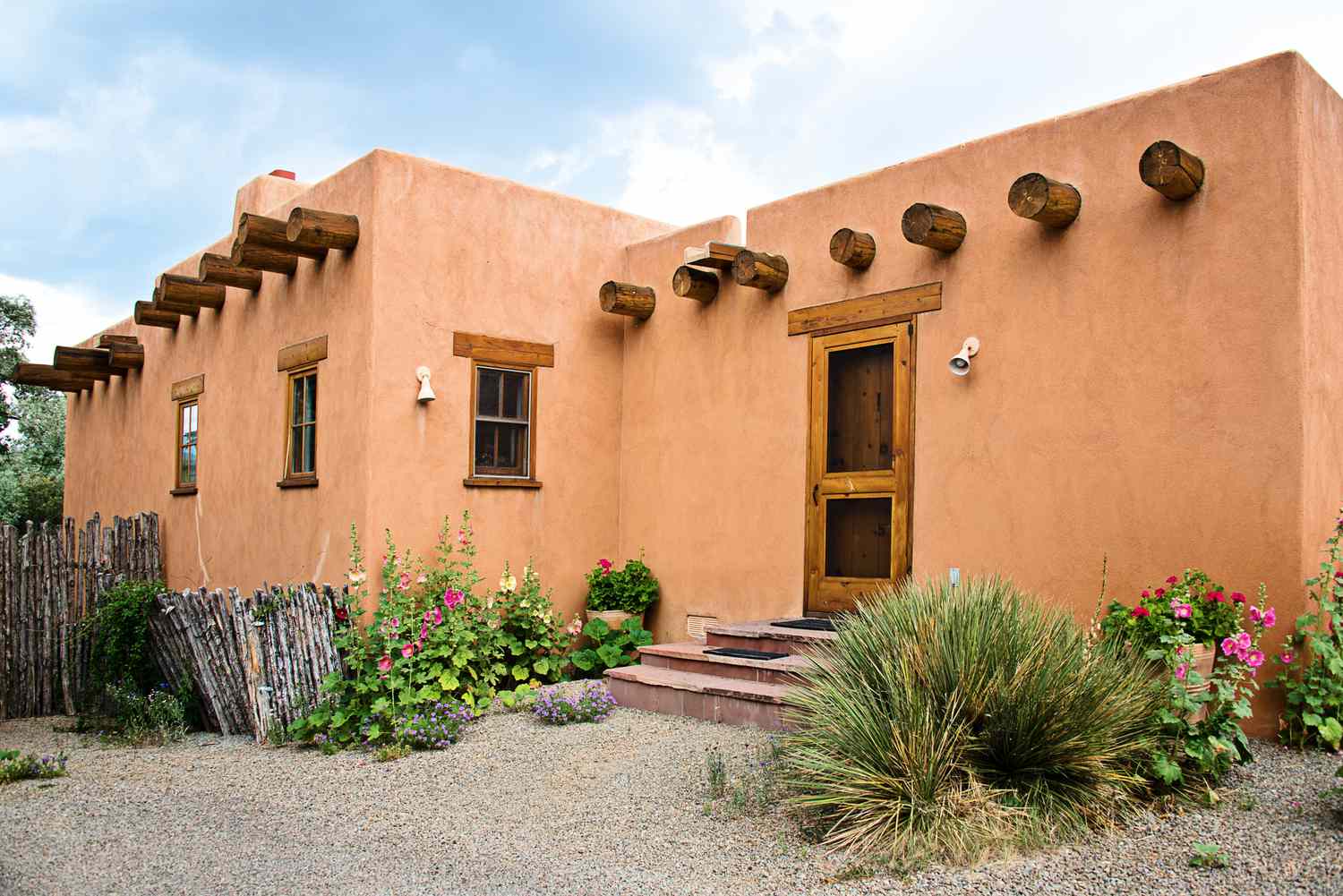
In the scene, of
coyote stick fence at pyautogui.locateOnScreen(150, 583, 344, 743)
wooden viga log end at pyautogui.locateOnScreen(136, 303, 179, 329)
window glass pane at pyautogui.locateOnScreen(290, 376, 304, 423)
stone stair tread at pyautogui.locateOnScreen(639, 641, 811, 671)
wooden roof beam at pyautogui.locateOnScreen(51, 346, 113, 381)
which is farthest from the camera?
wooden roof beam at pyautogui.locateOnScreen(51, 346, 113, 381)

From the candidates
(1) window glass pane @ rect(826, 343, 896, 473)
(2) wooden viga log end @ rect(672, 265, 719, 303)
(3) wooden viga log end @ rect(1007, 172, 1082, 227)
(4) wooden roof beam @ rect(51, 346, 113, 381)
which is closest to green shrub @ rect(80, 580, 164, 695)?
(4) wooden roof beam @ rect(51, 346, 113, 381)

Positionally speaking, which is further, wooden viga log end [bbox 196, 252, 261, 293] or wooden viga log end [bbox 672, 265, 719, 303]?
wooden viga log end [bbox 196, 252, 261, 293]

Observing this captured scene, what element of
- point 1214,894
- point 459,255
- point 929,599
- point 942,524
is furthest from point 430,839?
point 459,255

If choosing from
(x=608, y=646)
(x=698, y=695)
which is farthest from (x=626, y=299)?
(x=698, y=695)

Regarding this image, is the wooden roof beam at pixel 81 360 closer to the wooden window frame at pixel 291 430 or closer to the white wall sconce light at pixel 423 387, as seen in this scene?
the wooden window frame at pixel 291 430

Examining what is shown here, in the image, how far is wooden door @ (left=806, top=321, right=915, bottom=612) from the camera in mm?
7496

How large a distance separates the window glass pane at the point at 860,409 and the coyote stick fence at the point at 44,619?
6.84 m

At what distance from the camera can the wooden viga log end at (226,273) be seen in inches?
384

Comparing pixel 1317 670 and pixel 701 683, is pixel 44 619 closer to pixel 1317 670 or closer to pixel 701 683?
pixel 701 683

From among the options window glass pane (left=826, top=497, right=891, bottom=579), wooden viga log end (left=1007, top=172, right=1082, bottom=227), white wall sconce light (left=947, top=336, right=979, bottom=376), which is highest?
wooden viga log end (left=1007, top=172, right=1082, bottom=227)

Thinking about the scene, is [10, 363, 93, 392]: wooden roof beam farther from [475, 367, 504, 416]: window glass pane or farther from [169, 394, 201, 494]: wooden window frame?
[475, 367, 504, 416]: window glass pane

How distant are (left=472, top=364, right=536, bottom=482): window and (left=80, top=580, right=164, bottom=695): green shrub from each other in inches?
115

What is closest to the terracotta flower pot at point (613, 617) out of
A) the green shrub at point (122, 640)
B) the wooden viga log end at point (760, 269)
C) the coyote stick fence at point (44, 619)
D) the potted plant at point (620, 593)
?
the potted plant at point (620, 593)

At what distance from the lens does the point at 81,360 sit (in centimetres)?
1317
